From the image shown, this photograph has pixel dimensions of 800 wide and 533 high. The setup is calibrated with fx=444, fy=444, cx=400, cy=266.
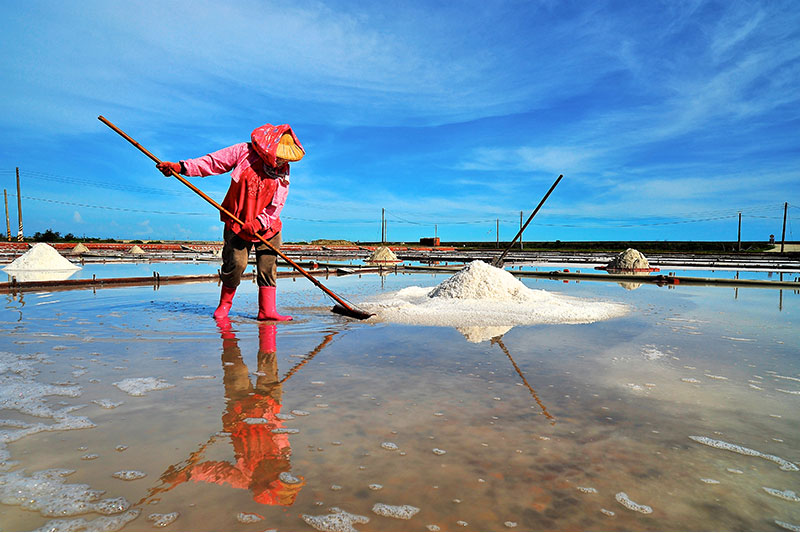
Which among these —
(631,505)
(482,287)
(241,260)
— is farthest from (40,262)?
(631,505)

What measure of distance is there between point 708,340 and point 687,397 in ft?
7.44

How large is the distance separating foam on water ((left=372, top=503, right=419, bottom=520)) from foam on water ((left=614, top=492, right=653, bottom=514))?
2.50 ft

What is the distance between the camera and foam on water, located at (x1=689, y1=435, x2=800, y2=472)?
6.35ft

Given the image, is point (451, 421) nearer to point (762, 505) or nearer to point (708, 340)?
point (762, 505)

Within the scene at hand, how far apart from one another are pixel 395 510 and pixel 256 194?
4661mm

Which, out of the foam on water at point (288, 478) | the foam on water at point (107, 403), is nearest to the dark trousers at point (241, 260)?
the foam on water at point (107, 403)

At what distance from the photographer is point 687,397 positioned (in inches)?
111

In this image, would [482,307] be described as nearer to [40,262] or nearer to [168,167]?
[168,167]

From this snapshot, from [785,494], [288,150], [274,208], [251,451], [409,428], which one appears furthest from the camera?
[274,208]

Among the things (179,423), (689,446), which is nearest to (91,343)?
(179,423)

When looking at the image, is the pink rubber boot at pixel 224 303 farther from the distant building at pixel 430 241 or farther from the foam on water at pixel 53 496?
the distant building at pixel 430 241

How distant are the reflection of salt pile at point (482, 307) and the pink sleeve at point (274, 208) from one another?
1918mm

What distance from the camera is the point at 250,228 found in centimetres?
549

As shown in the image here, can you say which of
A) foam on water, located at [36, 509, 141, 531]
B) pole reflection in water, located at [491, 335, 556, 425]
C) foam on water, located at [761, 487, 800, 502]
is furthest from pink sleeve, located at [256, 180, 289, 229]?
foam on water, located at [761, 487, 800, 502]
